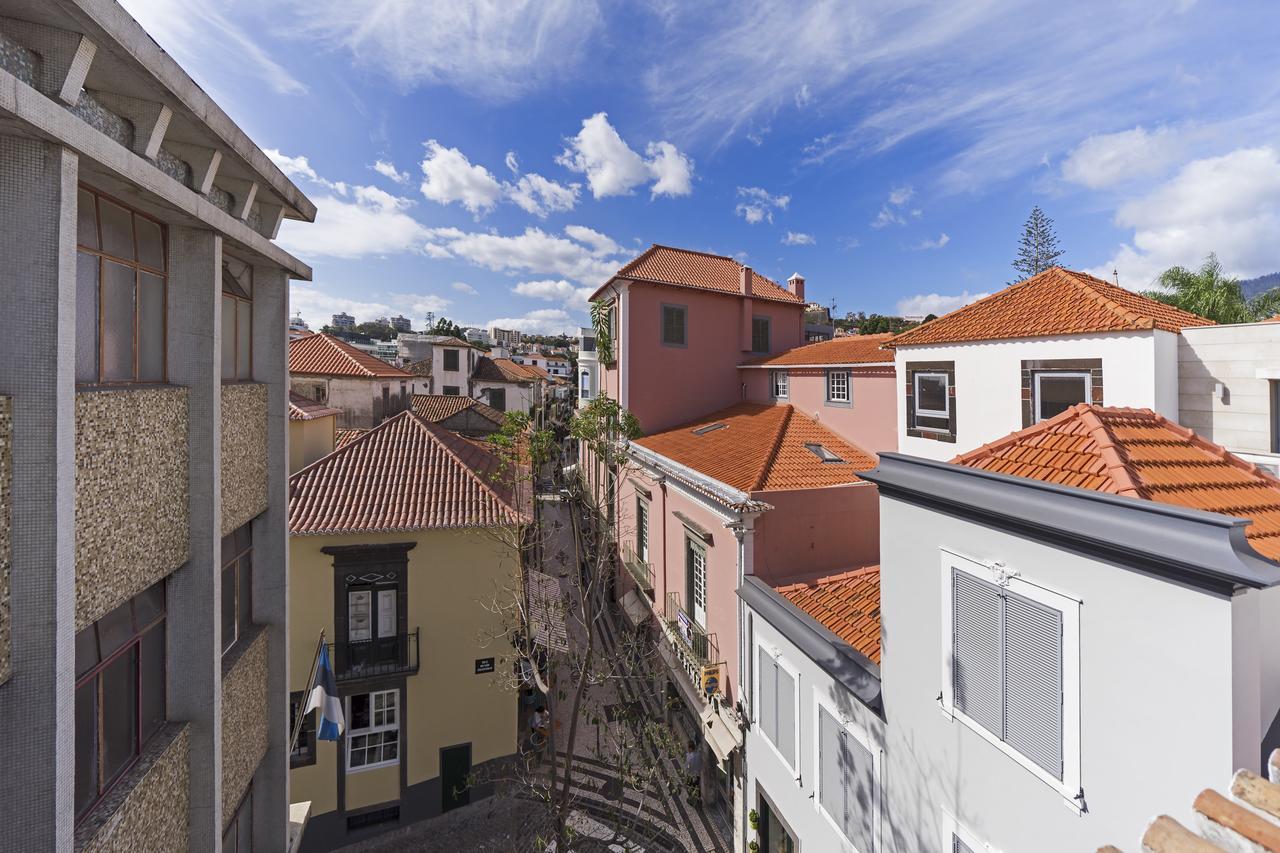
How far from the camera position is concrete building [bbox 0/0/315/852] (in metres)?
3.06

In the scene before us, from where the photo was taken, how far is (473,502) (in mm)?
11430

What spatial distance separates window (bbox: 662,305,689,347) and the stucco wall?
13493 millimetres

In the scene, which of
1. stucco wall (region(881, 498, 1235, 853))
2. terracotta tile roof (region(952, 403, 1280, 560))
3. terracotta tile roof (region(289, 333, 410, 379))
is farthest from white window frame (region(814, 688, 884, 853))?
terracotta tile roof (region(289, 333, 410, 379))

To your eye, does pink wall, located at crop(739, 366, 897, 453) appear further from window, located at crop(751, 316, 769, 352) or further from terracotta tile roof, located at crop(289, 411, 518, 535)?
terracotta tile roof, located at crop(289, 411, 518, 535)

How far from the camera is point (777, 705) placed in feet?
28.6

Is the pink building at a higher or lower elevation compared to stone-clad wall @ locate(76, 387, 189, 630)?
higher

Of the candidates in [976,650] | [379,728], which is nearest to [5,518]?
[976,650]

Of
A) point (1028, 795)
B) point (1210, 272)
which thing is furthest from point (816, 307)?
point (1028, 795)

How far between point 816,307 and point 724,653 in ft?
241

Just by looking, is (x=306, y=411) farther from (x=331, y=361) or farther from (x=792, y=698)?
(x=792, y=698)

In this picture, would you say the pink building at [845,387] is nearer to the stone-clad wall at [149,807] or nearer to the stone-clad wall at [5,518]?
the stone-clad wall at [149,807]

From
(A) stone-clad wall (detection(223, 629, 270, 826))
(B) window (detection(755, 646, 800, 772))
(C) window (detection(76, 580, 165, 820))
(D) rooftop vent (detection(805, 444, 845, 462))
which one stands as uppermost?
(D) rooftop vent (detection(805, 444, 845, 462))

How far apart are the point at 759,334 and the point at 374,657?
1656cm

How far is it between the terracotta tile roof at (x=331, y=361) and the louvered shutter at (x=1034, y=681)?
2607 cm
